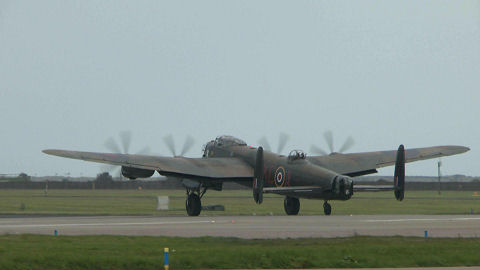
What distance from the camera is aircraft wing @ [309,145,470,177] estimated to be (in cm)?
5266

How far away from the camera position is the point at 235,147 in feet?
177

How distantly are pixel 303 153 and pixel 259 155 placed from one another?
667cm

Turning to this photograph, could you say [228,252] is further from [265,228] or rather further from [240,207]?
[240,207]

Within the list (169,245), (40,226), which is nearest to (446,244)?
(169,245)

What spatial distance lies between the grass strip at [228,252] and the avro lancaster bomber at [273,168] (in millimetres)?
13367

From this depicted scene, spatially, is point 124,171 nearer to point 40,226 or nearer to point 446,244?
point 40,226

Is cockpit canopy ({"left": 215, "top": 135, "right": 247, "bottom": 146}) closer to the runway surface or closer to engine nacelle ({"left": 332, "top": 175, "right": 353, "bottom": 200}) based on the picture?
engine nacelle ({"left": 332, "top": 175, "right": 353, "bottom": 200})

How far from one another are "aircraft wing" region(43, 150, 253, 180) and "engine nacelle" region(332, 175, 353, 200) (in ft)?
22.9

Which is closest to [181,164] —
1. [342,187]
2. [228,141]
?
[228,141]

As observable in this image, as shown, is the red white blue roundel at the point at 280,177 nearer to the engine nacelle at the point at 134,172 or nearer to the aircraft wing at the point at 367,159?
the aircraft wing at the point at 367,159

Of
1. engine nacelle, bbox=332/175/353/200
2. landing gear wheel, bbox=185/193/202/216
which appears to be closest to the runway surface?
engine nacelle, bbox=332/175/353/200

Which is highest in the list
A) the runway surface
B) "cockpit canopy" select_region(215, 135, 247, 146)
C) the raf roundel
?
"cockpit canopy" select_region(215, 135, 247, 146)

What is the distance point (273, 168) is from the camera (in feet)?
163

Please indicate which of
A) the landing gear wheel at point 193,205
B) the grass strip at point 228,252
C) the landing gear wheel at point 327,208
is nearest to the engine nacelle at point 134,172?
the landing gear wheel at point 193,205
